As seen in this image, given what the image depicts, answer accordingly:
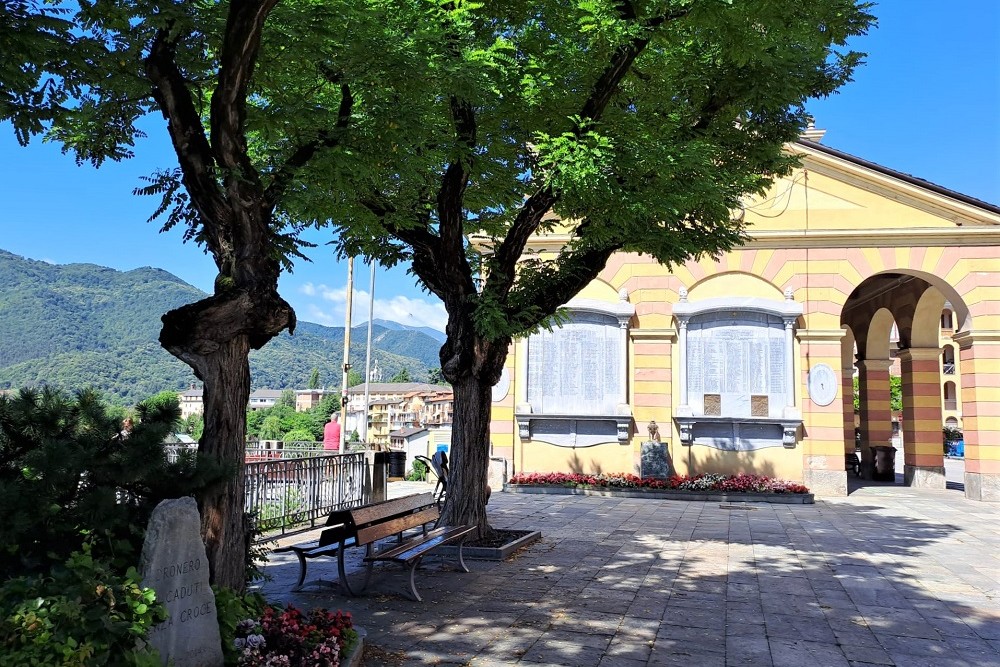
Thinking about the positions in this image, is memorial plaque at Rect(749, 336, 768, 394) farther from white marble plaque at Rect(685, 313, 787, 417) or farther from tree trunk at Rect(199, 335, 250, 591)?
tree trunk at Rect(199, 335, 250, 591)

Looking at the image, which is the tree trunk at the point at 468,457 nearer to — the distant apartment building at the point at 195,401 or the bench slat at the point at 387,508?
the bench slat at the point at 387,508

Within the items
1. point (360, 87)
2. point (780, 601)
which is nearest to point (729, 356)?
point (780, 601)

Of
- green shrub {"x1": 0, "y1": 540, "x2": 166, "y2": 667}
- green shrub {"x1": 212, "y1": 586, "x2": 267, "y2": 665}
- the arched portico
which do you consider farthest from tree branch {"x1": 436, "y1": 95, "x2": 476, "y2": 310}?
the arched portico

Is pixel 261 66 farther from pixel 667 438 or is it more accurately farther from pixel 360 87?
pixel 667 438

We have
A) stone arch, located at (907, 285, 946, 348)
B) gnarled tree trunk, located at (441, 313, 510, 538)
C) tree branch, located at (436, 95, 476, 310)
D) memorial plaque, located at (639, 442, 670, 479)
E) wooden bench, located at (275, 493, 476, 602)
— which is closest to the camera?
wooden bench, located at (275, 493, 476, 602)

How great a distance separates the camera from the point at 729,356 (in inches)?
734

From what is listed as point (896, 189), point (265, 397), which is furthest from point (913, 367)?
point (265, 397)

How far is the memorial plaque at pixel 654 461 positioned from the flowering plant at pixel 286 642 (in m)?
13.4

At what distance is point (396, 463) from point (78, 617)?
1257cm

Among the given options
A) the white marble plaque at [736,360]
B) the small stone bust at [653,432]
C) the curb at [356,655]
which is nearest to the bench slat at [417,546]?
the curb at [356,655]

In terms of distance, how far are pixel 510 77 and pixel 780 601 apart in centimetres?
658

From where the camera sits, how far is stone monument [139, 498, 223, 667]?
4.52m

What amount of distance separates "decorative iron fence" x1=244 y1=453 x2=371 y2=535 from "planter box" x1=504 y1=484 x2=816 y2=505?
5667 millimetres

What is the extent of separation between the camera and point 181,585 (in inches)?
184
